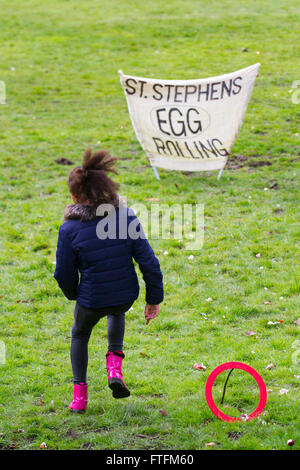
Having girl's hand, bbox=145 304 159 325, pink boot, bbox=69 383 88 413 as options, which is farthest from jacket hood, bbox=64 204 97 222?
pink boot, bbox=69 383 88 413

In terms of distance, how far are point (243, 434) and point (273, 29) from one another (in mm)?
14899

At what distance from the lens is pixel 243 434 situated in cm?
387

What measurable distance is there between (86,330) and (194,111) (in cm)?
501

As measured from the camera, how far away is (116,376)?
4.08 metres

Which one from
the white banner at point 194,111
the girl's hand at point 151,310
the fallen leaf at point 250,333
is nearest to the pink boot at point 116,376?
the girl's hand at point 151,310

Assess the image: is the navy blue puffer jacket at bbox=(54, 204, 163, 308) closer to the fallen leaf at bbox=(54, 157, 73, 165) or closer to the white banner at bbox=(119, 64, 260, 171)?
the white banner at bbox=(119, 64, 260, 171)

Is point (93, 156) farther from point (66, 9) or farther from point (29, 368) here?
point (66, 9)

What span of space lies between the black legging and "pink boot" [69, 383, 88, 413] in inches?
1.6

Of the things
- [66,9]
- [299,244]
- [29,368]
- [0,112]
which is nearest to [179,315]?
[29,368]

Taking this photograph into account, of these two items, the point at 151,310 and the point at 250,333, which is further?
the point at 250,333

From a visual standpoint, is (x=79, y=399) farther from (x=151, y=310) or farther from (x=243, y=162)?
(x=243, y=162)

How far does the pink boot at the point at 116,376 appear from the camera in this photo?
4031 millimetres

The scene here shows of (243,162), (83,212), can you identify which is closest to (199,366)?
(83,212)

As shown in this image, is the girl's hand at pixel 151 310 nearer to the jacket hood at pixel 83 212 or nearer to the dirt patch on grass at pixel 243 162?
the jacket hood at pixel 83 212
